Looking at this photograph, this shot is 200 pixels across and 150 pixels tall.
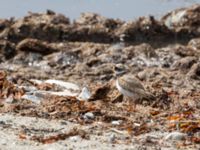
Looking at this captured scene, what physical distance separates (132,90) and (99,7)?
13582 mm

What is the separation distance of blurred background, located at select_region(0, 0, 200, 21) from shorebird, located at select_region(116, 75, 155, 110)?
11.5 metres

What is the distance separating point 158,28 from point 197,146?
12.6 metres

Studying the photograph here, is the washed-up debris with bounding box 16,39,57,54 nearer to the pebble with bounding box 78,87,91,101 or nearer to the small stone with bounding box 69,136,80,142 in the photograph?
the pebble with bounding box 78,87,91,101

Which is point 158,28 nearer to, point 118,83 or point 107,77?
point 107,77

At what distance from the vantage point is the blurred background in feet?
77.7

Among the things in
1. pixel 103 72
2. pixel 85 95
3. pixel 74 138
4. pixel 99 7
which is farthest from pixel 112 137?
pixel 99 7

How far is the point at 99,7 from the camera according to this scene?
81.3 ft

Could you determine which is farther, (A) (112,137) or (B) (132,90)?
(B) (132,90)

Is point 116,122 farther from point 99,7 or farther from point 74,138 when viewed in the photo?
point 99,7

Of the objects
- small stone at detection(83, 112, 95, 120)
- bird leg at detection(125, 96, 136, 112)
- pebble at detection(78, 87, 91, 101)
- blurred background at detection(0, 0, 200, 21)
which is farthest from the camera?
blurred background at detection(0, 0, 200, 21)

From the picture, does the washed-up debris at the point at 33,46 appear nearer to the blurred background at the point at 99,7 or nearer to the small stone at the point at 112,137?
the blurred background at the point at 99,7

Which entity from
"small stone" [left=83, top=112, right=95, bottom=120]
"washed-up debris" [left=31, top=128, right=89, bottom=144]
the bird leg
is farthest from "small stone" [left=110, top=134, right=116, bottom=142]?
the bird leg

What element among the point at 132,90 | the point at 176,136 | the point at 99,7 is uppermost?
the point at 99,7

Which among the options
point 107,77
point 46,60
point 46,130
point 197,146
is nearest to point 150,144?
point 197,146
